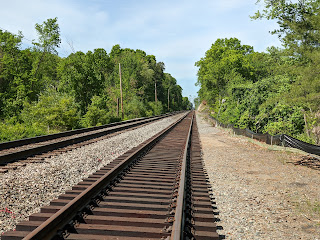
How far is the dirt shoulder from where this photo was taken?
4.34 m

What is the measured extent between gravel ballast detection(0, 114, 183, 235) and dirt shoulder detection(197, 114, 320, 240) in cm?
338

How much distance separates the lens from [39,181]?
6.29 meters

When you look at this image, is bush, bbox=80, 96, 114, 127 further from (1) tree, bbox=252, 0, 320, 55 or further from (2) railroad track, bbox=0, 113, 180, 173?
(1) tree, bbox=252, 0, 320, 55

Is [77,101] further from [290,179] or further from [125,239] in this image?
[125,239]

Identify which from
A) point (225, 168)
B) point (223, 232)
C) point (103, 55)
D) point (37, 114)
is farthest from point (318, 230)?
point (103, 55)

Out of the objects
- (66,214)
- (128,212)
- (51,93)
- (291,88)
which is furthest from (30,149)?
(51,93)

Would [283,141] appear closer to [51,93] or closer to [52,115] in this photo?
[52,115]

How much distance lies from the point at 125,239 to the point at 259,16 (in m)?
13.5

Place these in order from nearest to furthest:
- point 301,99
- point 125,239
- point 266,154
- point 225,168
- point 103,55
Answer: point 125,239
point 225,168
point 301,99
point 266,154
point 103,55

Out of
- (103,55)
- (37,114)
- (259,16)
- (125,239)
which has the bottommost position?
(125,239)

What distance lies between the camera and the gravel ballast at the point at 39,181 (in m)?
4.59

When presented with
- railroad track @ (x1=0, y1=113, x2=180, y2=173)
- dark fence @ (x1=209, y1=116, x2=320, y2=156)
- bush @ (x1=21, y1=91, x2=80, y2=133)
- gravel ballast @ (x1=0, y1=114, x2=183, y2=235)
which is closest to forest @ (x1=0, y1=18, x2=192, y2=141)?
bush @ (x1=21, y1=91, x2=80, y2=133)

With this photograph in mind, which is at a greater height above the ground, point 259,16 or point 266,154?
point 259,16

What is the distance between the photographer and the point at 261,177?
7824 millimetres
